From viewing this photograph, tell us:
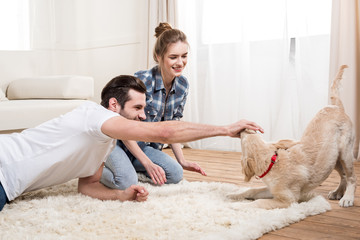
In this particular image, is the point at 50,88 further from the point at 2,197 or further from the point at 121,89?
the point at 2,197

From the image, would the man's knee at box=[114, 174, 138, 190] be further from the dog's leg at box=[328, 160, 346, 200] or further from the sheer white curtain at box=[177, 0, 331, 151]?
the sheer white curtain at box=[177, 0, 331, 151]

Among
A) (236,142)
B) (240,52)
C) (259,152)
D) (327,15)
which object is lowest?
(236,142)

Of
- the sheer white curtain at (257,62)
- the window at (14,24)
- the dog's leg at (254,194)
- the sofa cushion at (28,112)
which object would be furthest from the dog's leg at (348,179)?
the window at (14,24)

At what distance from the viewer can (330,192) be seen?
1.97 metres

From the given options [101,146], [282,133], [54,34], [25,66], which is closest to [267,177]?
[101,146]

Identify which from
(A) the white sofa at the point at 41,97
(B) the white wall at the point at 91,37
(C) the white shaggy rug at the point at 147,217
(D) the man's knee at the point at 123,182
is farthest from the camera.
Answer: (B) the white wall at the point at 91,37

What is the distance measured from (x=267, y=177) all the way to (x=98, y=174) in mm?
818

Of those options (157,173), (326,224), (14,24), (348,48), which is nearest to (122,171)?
(157,173)

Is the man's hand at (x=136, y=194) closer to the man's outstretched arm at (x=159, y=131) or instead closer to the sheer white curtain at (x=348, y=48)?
the man's outstretched arm at (x=159, y=131)

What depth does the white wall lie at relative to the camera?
15.2ft

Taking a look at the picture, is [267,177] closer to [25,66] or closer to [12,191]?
[12,191]

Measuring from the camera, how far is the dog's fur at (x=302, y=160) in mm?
1665

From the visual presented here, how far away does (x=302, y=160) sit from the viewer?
66.5 inches

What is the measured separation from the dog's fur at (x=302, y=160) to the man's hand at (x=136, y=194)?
446 millimetres
